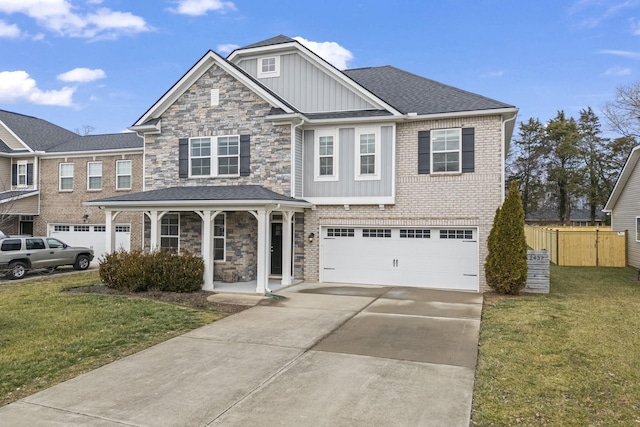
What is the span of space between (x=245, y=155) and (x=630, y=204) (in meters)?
17.6

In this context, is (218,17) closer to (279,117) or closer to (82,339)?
(279,117)

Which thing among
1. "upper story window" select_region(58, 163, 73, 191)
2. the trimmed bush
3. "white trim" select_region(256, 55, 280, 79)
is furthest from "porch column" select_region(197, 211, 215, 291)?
"upper story window" select_region(58, 163, 73, 191)

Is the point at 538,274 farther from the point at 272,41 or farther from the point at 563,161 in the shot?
the point at 563,161

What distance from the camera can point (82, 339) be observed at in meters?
8.03

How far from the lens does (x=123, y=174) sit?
21.0 m

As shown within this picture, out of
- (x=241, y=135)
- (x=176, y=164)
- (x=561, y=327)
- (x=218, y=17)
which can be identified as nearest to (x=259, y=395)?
(x=561, y=327)

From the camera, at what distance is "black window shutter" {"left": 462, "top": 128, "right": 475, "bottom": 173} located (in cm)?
1377

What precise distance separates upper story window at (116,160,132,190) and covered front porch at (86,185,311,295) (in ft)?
17.0

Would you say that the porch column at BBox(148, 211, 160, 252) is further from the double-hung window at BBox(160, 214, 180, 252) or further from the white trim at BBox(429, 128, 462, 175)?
the white trim at BBox(429, 128, 462, 175)

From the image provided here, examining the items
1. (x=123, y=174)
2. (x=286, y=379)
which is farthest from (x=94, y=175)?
(x=286, y=379)

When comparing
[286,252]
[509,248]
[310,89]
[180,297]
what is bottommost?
[180,297]

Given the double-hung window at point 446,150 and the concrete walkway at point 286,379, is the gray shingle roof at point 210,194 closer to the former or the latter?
the concrete walkway at point 286,379

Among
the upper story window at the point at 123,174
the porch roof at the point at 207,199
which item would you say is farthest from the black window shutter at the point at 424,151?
the upper story window at the point at 123,174

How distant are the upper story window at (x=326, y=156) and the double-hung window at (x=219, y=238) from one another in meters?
3.53
